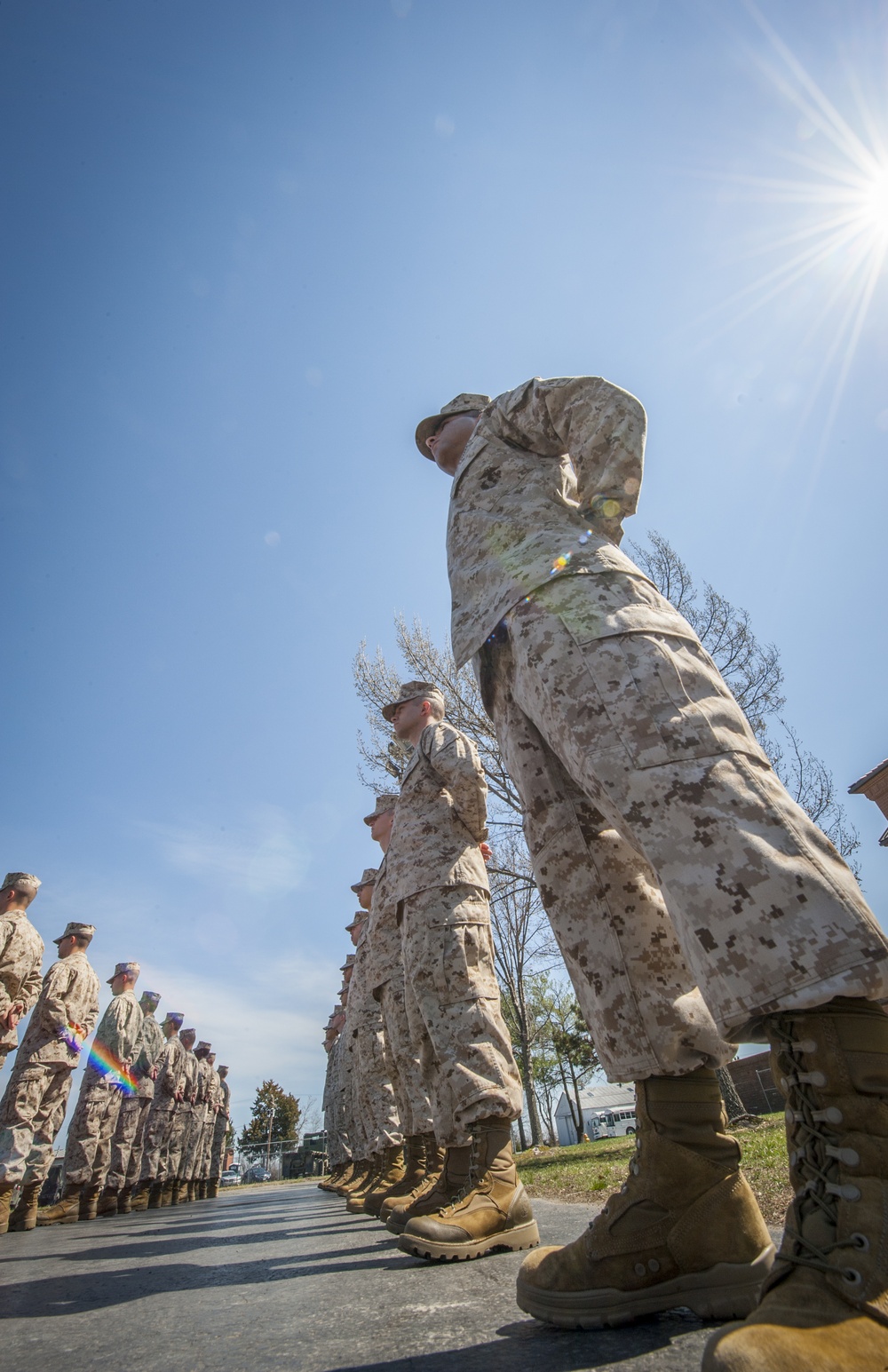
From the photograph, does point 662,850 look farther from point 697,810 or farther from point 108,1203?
point 108,1203

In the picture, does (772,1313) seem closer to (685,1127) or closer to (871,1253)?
(871,1253)

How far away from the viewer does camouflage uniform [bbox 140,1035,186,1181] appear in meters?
11.1

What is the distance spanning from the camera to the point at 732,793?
1274 millimetres

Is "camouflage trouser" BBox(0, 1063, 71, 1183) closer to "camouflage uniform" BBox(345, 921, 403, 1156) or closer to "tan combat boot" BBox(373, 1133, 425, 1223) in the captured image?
"camouflage uniform" BBox(345, 921, 403, 1156)

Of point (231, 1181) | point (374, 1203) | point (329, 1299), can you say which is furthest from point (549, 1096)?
point (329, 1299)

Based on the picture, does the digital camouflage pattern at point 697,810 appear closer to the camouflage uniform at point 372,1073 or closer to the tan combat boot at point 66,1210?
the camouflage uniform at point 372,1073

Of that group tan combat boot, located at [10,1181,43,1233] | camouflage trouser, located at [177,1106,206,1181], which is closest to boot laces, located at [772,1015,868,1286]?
tan combat boot, located at [10,1181,43,1233]

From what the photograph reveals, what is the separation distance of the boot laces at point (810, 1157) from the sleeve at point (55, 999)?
8688 millimetres

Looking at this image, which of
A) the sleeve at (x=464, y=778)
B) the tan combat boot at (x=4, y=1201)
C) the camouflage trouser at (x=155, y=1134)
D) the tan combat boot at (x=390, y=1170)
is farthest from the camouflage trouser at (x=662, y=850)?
the camouflage trouser at (x=155, y=1134)

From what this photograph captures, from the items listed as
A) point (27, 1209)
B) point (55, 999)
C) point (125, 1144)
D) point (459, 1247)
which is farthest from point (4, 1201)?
point (459, 1247)

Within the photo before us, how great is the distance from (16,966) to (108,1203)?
5.62 meters

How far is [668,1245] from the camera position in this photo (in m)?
1.35

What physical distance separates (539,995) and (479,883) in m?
26.6

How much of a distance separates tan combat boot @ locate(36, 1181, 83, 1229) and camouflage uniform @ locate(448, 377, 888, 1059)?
9.82 meters
